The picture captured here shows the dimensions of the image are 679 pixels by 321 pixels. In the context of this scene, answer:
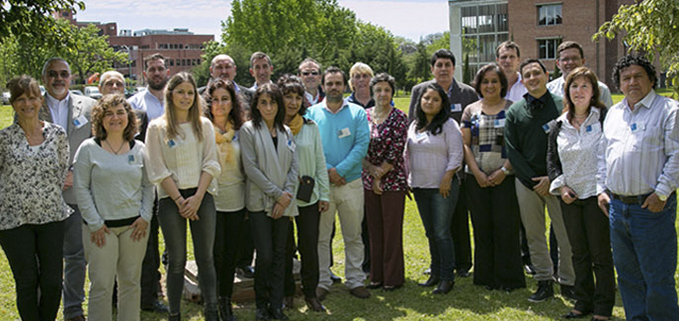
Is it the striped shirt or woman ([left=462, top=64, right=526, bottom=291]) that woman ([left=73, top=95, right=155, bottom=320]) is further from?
the striped shirt

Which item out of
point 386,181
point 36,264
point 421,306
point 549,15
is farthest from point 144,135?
point 549,15

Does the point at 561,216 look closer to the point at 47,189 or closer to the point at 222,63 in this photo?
the point at 222,63

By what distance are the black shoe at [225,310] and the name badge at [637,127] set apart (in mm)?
3755

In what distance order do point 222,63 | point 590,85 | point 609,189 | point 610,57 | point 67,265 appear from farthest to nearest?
point 610,57
point 222,63
point 67,265
point 590,85
point 609,189

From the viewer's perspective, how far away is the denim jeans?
510cm

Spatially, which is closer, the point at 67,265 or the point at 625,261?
the point at 625,261

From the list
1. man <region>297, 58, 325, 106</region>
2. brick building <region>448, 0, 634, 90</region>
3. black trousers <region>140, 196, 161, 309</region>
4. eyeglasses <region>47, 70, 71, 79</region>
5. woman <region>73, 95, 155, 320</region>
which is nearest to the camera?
woman <region>73, 95, 155, 320</region>

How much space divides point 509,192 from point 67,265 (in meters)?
4.39

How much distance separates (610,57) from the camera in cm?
5053

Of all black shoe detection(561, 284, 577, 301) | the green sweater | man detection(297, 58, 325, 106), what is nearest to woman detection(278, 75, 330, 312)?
man detection(297, 58, 325, 106)

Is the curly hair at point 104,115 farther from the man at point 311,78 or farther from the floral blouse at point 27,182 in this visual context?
the man at point 311,78

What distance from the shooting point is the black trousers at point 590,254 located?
5.29 meters

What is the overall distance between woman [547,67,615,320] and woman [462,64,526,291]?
0.79 m

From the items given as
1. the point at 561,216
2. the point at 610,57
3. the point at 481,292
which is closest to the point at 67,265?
the point at 481,292
